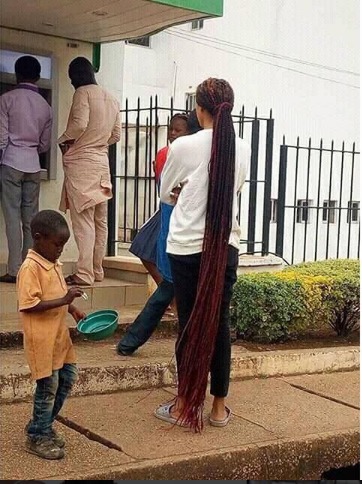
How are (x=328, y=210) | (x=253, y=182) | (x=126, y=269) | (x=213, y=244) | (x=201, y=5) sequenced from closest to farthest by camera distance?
(x=213, y=244) → (x=201, y=5) → (x=126, y=269) → (x=253, y=182) → (x=328, y=210)

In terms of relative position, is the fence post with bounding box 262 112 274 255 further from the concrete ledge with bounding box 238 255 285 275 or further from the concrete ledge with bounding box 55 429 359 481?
the concrete ledge with bounding box 55 429 359 481

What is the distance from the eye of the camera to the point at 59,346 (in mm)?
3385

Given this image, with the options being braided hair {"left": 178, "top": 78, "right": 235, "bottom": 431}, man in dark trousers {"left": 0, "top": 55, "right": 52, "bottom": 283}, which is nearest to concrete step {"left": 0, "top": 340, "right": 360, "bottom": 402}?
braided hair {"left": 178, "top": 78, "right": 235, "bottom": 431}

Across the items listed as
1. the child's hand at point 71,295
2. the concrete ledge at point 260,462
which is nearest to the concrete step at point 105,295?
the child's hand at point 71,295

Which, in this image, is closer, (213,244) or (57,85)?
(213,244)

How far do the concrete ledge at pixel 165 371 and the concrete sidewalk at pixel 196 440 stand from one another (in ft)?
0.23

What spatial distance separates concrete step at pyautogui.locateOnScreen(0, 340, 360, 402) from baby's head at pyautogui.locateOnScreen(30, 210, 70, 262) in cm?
114

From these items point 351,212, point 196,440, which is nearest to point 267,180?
point 351,212

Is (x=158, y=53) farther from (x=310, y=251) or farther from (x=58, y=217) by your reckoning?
(x=58, y=217)

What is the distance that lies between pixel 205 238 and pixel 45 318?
36.2 inches

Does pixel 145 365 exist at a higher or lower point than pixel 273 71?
lower

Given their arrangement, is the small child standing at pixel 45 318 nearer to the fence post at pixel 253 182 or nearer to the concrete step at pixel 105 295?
the concrete step at pixel 105 295

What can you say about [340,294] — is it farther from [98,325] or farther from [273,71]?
[273,71]

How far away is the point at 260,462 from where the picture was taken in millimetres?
3678
